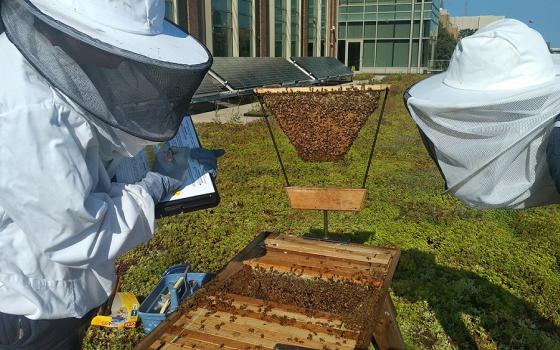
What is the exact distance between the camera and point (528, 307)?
2.88 meters

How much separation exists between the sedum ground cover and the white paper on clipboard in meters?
1.17

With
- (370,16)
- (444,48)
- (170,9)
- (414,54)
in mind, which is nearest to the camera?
(170,9)

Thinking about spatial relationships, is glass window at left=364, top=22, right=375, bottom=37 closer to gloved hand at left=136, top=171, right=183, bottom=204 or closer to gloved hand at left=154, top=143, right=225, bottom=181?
gloved hand at left=154, top=143, right=225, bottom=181

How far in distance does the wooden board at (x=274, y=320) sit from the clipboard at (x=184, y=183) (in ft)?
1.07

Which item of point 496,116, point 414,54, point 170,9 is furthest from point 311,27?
point 496,116

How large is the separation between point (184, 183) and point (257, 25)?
1354cm

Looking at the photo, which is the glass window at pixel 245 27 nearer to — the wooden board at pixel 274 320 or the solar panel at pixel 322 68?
the solar panel at pixel 322 68

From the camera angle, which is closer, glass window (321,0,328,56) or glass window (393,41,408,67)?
glass window (321,0,328,56)

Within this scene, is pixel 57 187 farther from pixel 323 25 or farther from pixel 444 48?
pixel 444 48

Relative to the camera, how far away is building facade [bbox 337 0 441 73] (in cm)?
2384

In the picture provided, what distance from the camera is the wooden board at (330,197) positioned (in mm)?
2406

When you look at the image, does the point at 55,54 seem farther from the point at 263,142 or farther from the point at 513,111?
the point at 263,142

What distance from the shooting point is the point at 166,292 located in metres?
2.78

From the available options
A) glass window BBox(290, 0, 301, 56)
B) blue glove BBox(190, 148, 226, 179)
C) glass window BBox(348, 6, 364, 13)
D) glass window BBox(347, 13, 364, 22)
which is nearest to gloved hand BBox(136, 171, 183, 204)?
blue glove BBox(190, 148, 226, 179)
